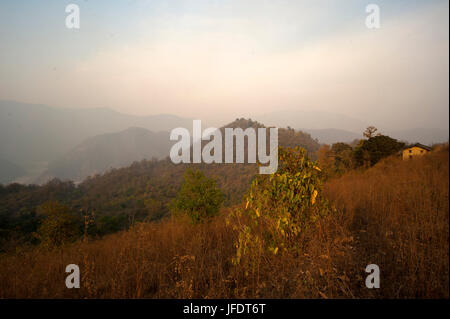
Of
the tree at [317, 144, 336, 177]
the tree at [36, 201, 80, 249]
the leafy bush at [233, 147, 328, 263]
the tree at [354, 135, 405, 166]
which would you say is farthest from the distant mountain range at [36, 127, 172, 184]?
the leafy bush at [233, 147, 328, 263]

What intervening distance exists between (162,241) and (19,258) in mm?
2989

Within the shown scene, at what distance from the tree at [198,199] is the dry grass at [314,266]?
275 cm

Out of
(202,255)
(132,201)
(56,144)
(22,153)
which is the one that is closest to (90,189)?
(56,144)

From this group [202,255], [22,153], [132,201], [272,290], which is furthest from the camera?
[22,153]

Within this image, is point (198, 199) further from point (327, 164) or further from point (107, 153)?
point (107, 153)

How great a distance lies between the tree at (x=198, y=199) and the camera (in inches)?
248

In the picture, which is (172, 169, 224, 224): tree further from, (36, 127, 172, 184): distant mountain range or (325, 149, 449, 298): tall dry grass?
(36, 127, 172, 184): distant mountain range

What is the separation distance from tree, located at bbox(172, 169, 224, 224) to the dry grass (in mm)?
2754

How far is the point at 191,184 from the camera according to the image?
7.12 meters

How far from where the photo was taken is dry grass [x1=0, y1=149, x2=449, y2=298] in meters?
1.85

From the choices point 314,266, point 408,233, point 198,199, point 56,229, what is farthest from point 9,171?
point 408,233

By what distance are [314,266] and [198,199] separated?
490 centimetres

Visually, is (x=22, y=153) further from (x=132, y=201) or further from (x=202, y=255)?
(x=202, y=255)

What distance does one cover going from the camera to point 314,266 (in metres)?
2.12
